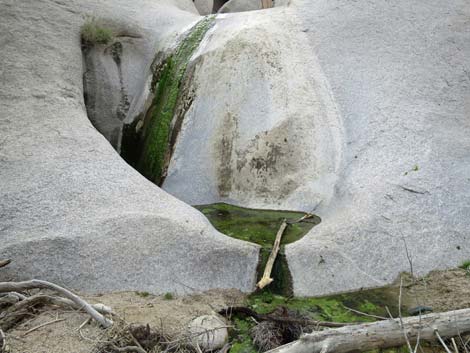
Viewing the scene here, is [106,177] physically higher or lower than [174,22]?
lower

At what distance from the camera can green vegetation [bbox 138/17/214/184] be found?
9.63 m

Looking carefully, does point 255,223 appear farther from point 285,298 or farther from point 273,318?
point 273,318

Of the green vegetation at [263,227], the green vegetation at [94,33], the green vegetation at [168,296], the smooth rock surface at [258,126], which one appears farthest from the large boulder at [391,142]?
the green vegetation at [94,33]

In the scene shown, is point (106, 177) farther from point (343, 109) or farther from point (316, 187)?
point (343, 109)

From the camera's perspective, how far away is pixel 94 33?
10.1m

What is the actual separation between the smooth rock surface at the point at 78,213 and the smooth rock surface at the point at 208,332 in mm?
885

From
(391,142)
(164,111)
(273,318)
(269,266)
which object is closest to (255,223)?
(269,266)

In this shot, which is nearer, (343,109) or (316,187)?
(316,187)

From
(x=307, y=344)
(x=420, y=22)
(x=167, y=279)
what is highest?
(x=420, y=22)

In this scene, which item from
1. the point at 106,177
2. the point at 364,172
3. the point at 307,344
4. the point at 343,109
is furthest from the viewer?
the point at 343,109

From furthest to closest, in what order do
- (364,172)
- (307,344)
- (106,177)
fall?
(364,172) < (106,177) < (307,344)

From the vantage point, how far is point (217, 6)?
22.4 m

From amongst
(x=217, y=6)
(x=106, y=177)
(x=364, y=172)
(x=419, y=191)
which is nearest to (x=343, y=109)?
(x=364, y=172)

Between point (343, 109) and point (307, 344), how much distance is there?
541 centimetres
